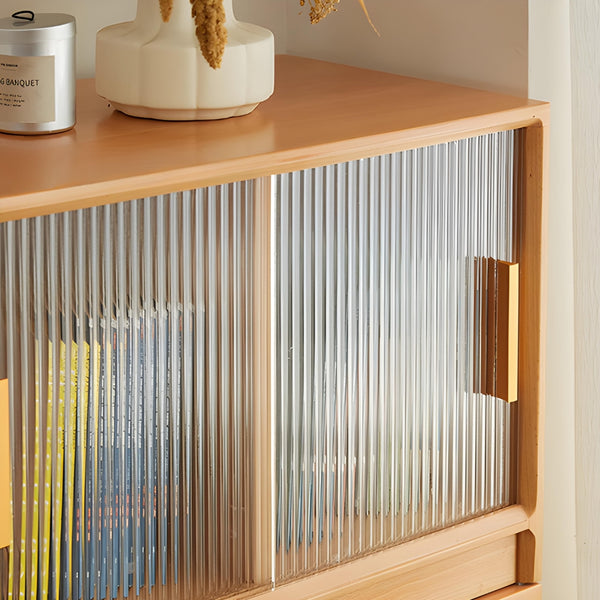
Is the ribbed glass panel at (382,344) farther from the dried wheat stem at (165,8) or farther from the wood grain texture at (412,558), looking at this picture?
the dried wheat stem at (165,8)

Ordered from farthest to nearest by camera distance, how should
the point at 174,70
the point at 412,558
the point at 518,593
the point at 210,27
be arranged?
the point at 518,593 < the point at 412,558 < the point at 174,70 < the point at 210,27

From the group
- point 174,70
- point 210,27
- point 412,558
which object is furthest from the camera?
point 412,558

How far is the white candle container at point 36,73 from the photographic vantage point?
968 millimetres

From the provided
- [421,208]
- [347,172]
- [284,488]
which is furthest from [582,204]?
[284,488]

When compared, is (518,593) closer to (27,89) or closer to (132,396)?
(132,396)

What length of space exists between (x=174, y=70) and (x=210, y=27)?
0.13 m

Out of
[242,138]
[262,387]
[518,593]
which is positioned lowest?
[518,593]

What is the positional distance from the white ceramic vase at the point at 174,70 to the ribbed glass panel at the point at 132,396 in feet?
0.40

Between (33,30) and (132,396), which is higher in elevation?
(33,30)

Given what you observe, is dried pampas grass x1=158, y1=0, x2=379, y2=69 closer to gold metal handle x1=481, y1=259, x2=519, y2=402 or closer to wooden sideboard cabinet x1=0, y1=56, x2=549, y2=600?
wooden sideboard cabinet x1=0, y1=56, x2=549, y2=600

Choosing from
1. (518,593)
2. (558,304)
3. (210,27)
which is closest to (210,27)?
(210,27)

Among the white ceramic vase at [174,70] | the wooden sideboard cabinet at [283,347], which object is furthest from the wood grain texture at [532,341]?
the white ceramic vase at [174,70]

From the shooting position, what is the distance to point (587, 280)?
129 cm

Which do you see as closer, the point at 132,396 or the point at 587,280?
the point at 132,396
